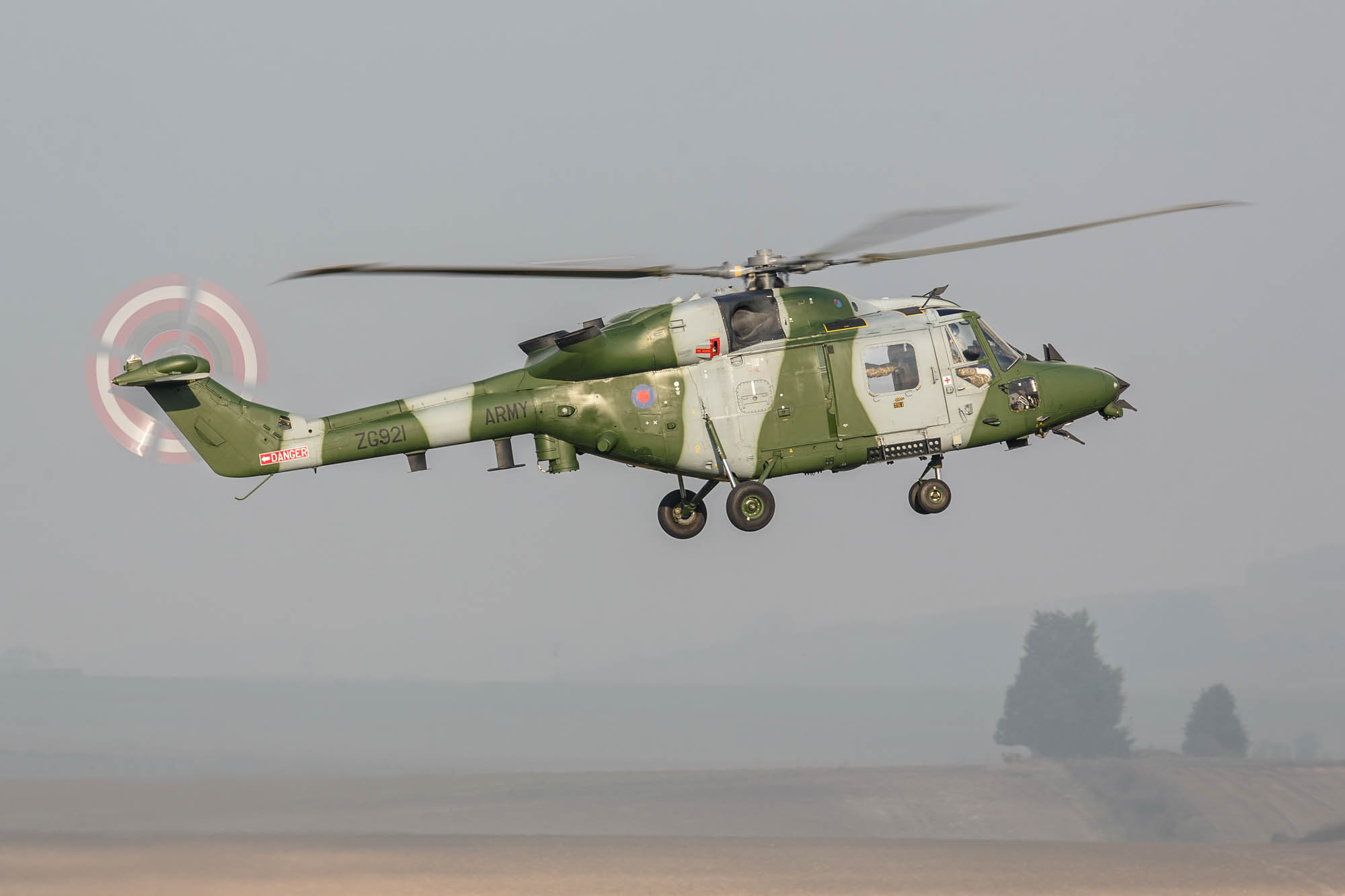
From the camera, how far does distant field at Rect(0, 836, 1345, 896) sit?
4264 inches

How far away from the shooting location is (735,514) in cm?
2889

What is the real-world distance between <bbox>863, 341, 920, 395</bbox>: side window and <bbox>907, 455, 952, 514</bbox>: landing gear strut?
6.29 feet

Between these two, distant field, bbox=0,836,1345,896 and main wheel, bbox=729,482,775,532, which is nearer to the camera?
main wheel, bbox=729,482,775,532

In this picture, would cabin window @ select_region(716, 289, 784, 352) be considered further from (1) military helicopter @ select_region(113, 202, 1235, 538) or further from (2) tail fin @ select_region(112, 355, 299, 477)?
(2) tail fin @ select_region(112, 355, 299, 477)

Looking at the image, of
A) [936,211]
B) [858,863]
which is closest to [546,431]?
[936,211]

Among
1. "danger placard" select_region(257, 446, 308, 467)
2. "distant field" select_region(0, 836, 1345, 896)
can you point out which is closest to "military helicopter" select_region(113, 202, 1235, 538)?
"danger placard" select_region(257, 446, 308, 467)

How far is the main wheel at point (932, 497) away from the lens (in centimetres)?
3039

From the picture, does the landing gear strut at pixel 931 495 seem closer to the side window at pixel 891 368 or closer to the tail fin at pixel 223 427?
the side window at pixel 891 368

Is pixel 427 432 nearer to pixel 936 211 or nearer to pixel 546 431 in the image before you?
pixel 546 431

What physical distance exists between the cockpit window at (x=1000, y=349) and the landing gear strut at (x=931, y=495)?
2521mm

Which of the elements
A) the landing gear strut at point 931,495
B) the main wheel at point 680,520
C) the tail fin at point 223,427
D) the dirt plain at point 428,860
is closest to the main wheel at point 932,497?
the landing gear strut at point 931,495

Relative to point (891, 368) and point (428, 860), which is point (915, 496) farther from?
point (428, 860)

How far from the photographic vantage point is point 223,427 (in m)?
28.5

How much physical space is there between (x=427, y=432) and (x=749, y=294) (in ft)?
24.0
